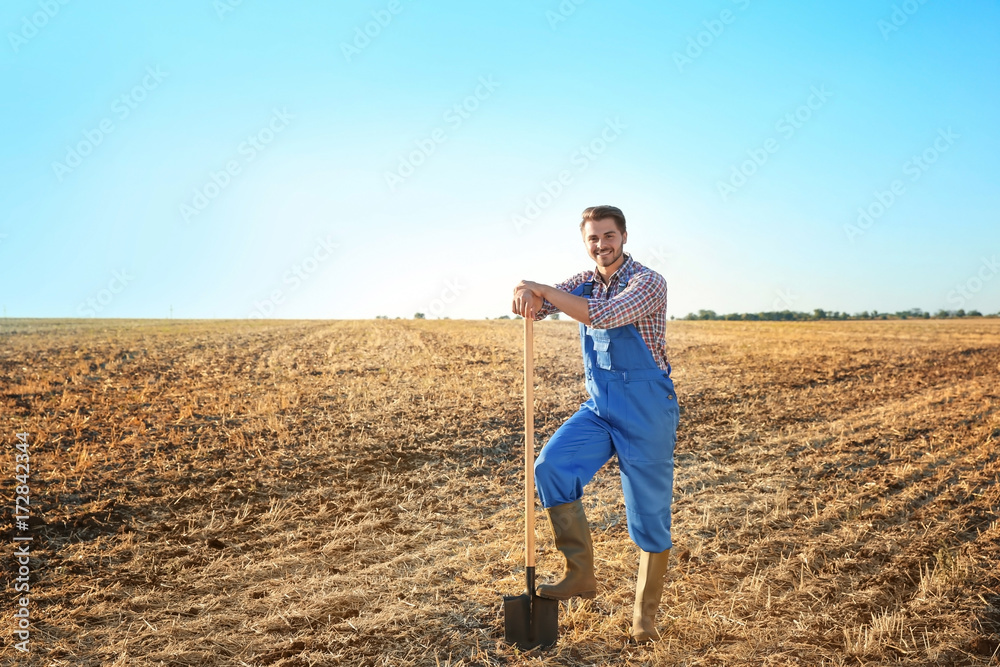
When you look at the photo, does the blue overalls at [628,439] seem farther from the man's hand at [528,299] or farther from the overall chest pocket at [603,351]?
the man's hand at [528,299]

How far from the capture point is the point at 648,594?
152 inches

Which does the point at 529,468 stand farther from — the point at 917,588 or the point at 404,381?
the point at 404,381

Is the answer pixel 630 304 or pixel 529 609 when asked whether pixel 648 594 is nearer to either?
pixel 529 609

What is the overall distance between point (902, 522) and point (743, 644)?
287 centimetres

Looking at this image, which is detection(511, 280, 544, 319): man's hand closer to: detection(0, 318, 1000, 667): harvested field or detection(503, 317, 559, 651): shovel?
detection(503, 317, 559, 651): shovel

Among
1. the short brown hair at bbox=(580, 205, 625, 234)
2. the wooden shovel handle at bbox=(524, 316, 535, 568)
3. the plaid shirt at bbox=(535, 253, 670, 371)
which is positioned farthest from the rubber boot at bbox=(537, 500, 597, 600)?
the short brown hair at bbox=(580, 205, 625, 234)

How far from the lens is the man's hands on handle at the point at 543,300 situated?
3562mm

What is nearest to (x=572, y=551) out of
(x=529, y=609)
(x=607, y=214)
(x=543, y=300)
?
(x=529, y=609)

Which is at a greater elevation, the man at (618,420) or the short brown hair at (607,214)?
the short brown hair at (607,214)

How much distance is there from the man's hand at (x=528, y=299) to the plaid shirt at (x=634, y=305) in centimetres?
10

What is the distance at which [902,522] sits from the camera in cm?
589

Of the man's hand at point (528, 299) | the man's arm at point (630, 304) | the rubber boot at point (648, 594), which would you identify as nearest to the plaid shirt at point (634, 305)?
the man's arm at point (630, 304)

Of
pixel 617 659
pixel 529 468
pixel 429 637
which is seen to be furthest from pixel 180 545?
pixel 617 659

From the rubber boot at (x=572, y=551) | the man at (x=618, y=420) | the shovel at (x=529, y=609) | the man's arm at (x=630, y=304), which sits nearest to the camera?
the man's arm at (x=630, y=304)
